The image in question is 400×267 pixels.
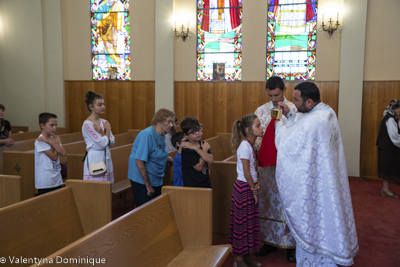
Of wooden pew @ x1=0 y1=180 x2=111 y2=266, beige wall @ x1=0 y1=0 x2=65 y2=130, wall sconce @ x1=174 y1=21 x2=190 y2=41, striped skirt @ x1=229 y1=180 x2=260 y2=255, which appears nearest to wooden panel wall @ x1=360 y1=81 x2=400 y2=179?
wall sconce @ x1=174 y1=21 x2=190 y2=41

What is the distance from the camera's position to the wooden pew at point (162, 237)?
80.9 inches

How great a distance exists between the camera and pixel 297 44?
775 cm

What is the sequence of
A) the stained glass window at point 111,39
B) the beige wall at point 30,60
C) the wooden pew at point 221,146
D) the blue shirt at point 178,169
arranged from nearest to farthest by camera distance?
1. the blue shirt at point 178,169
2. the wooden pew at point 221,146
3. the stained glass window at point 111,39
4. the beige wall at point 30,60

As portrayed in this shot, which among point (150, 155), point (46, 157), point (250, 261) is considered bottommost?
point (250, 261)

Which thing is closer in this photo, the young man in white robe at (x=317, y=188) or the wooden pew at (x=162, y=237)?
the wooden pew at (x=162, y=237)

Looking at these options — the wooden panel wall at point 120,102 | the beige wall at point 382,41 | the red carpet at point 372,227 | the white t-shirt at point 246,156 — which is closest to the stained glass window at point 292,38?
the beige wall at point 382,41

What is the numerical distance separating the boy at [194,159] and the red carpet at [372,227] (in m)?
0.86

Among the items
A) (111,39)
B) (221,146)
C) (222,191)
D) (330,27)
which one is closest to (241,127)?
(222,191)

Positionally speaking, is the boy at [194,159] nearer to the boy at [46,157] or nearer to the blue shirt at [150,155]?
the blue shirt at [150,155]

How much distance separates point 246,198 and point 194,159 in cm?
61

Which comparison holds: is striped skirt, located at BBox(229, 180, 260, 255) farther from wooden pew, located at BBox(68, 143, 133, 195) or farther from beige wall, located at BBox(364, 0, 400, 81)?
beige wall, located at BBox(364, 0, 400, 81)

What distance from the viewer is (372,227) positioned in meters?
4.48

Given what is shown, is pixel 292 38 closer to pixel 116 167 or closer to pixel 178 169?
pixel 116 167

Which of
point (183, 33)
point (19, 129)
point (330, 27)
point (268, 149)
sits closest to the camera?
point (268, 149)
